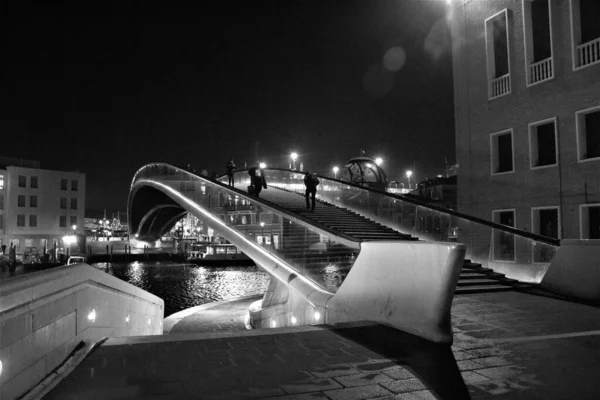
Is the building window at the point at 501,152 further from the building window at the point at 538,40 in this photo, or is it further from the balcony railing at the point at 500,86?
the building window at the point at 538,40

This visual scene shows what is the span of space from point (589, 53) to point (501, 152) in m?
4.41

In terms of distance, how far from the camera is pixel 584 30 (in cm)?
1441

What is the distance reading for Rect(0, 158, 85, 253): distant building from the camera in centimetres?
5581

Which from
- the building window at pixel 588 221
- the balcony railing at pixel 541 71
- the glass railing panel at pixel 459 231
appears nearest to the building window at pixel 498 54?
the balcony railing at pixel 541 71

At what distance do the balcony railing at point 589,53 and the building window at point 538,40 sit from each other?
0.88 metres

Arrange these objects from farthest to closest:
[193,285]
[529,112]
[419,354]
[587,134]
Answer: [193,285]
[529,112]
[587,134]
[419,354]

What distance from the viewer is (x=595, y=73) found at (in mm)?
13562

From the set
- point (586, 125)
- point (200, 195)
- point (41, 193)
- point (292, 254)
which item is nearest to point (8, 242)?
point (41, 193)

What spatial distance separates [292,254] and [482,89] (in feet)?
35.5

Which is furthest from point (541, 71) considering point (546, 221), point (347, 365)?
point (347, 365)

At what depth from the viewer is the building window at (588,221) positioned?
13633 millimetres

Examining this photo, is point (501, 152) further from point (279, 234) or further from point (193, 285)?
point (193, 285)

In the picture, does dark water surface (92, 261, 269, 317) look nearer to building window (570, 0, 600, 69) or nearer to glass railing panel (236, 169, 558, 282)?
glass railing panel (236, 169, 558, 282)

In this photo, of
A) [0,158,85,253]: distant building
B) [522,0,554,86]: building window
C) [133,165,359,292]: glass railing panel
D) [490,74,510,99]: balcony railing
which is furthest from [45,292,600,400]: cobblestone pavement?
[0,158,85,253]: distant building
